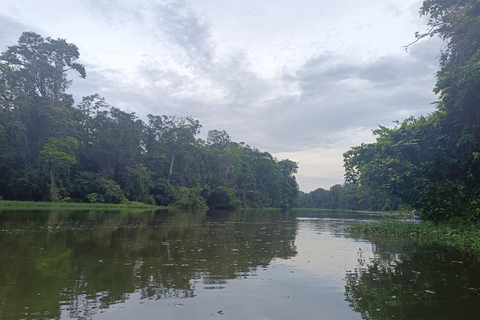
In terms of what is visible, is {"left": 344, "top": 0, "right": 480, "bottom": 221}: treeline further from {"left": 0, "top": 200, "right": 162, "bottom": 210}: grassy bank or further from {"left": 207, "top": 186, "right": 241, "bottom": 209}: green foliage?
{"left": 207, "top": 186, "right": 241, "bottom": 209}: green foliage

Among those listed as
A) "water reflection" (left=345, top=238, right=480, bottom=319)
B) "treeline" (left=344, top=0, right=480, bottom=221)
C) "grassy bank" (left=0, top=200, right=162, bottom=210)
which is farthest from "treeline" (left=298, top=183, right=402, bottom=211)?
"water reflection" (left=345, top=238, right=480, bottom=319)

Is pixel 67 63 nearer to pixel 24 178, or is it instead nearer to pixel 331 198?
pixel 24 178

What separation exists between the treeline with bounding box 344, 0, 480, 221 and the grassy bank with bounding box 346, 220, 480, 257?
903 mm

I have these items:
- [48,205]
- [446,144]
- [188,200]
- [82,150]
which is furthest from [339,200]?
[446,144]

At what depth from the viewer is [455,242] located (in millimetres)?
12773

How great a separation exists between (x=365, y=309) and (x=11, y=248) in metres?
8.87

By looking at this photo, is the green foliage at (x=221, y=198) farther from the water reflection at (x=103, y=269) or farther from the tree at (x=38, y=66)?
the water reflection at (x=103, y=269)

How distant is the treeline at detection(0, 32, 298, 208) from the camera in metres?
40.6

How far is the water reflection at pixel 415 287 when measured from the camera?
4.92m

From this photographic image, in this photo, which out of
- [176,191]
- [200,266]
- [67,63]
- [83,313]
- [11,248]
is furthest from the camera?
[176,191]

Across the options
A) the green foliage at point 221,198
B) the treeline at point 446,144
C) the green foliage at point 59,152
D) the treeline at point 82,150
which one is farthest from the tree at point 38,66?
the treeline at point 446,144

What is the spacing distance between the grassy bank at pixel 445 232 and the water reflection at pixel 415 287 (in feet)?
8.11

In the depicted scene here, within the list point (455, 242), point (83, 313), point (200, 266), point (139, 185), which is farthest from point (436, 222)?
point (139, 185)

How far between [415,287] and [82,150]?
52.0m
